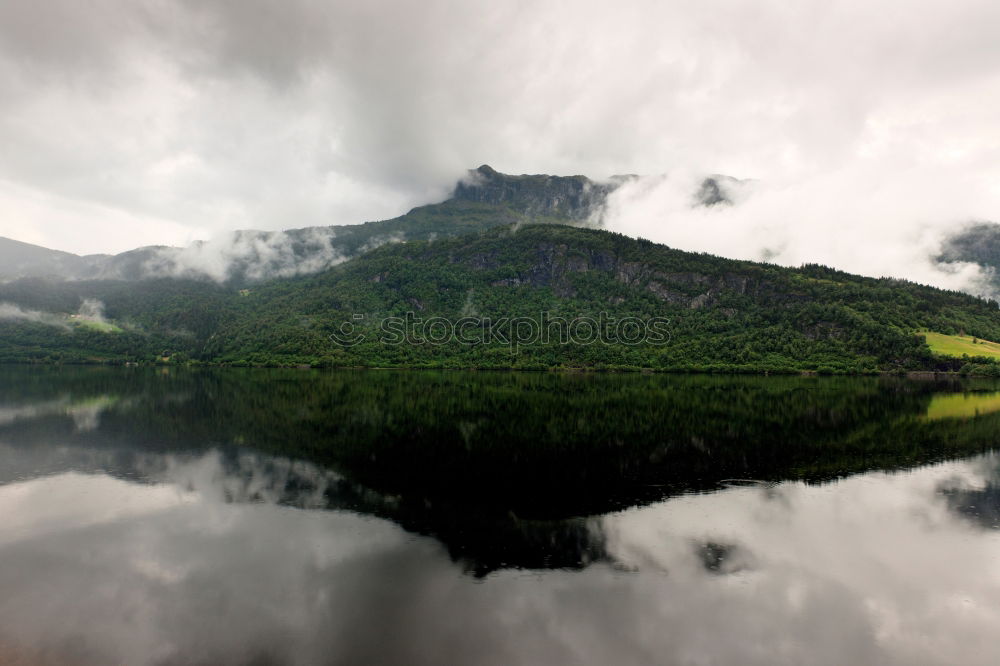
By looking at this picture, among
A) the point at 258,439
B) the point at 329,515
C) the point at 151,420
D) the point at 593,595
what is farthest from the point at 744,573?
the point at 151,420

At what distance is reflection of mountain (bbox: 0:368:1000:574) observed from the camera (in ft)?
82.1

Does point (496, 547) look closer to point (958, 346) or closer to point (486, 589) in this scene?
point (486, 589)

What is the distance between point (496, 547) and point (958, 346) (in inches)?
7947

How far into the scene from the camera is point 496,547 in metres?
20.9

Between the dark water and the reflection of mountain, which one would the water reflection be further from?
the reflection of mountain

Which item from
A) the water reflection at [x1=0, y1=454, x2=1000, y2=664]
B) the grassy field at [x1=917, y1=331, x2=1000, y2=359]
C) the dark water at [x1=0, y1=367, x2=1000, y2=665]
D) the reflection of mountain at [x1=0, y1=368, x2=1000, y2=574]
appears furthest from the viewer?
the grassy field at [x1=917, y1=331, x2=1000, y2=359]

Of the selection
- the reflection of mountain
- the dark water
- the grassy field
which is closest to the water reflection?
the dark water

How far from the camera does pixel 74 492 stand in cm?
2831

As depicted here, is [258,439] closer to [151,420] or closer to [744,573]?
[151,420]

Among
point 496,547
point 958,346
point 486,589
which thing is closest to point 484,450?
point 496,547

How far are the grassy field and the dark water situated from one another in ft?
473

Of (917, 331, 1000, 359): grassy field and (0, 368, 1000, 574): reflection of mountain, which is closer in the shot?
(0, 368, 1000, 574): reflection of mountain

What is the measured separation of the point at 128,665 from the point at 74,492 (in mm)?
20831

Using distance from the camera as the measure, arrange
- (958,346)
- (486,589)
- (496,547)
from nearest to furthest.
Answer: (486,589), (496,547), (958,346)
